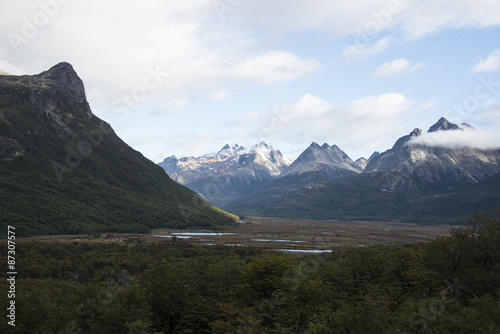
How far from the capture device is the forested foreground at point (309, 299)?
43.7 metres

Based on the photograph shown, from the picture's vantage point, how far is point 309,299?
190 ft

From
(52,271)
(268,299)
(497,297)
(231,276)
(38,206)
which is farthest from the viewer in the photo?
(38,206)

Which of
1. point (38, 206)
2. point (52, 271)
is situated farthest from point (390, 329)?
point (38, 206)

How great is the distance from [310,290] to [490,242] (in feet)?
102

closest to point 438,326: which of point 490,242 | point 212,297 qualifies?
point 490,242

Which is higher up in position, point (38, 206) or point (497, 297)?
point (38, 206)

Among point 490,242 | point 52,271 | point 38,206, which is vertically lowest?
point 52,271

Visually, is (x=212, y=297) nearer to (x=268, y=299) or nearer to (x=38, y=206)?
(x=268, y=299)

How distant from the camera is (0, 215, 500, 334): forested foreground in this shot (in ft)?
143

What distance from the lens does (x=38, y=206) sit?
193000mm

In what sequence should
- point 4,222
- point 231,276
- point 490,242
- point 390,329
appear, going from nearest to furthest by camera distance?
1. point 390,329
2. point 490,242
3. point 231,276
4. point 4,222

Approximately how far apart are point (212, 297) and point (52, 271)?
71362mm

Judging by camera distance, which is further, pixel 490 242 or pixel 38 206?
pixel 38 206

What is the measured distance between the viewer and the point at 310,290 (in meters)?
58.2
